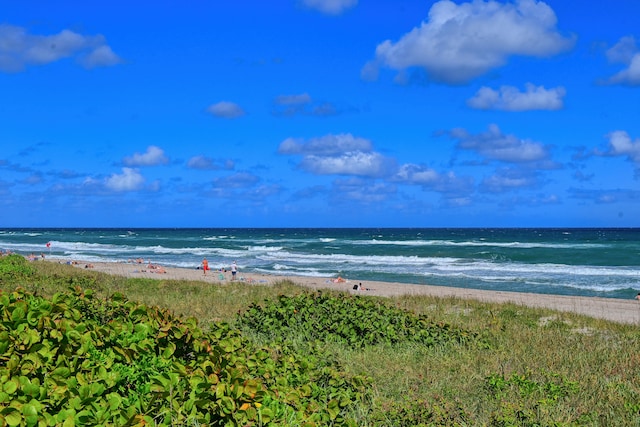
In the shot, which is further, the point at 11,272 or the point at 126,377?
the point at 11,272

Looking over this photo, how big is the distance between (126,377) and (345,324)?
248 inches

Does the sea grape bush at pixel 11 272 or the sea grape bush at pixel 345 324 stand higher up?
the sea grape bush at pixel 11 272

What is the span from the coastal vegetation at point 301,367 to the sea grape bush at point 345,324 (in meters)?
0.03

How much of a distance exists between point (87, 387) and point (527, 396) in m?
4.78

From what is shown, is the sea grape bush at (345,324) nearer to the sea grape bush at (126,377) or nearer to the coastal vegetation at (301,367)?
the coastal vegetation at (301,367)

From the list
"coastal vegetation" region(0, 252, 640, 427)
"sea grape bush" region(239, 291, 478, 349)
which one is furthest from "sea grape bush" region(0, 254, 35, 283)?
"sea grape bush" region(239, 291, 478, 349)

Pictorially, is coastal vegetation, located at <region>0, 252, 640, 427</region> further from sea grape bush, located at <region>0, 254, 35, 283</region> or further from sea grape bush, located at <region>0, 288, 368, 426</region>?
sea grape bush, located at <region>0, 254, 35, 283</region>

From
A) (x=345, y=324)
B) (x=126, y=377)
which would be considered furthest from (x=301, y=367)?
(x=345, y=324)

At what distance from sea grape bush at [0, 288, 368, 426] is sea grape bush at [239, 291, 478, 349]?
14.2ft

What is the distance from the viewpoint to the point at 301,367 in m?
6.53

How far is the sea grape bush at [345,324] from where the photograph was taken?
31.6 feet

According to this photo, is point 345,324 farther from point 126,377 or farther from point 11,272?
point 11,272

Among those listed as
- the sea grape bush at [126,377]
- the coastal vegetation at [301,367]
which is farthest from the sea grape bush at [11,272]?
the sea grape bush at [126,377]

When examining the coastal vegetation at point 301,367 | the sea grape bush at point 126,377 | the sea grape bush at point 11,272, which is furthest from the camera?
the sea grape bush at point 11,272
